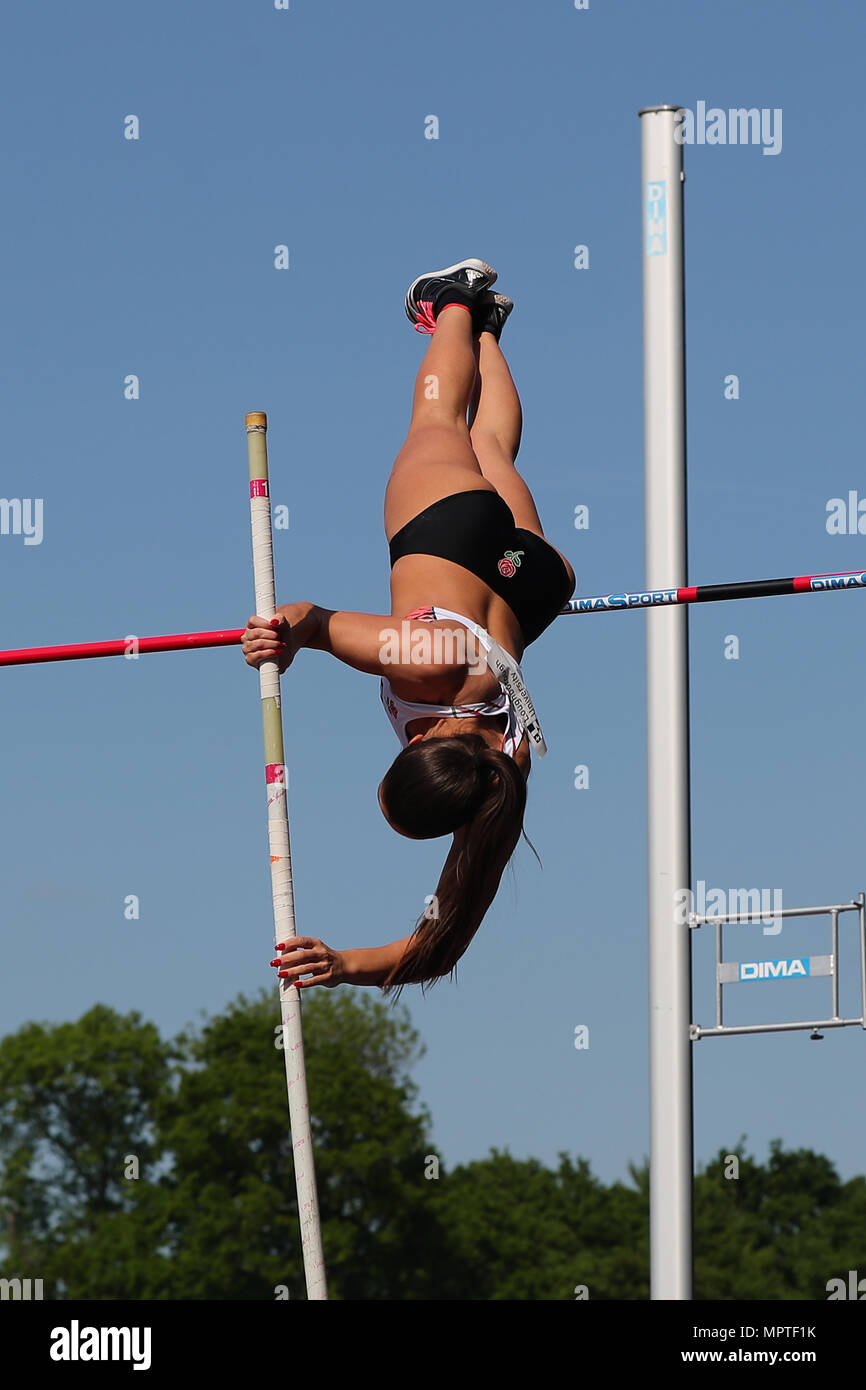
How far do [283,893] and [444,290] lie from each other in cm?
242

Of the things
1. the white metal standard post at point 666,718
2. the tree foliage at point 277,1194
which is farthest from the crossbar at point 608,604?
Result: the tree foliage at point 277,1194

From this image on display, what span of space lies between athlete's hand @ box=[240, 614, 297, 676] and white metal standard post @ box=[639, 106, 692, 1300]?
2773 millimetres

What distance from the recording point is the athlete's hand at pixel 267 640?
20.1 feet

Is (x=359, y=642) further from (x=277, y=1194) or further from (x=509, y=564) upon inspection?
(x=277, y=1194)

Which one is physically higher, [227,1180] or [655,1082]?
[655,1082]

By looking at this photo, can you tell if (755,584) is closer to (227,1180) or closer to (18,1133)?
(227,1180)

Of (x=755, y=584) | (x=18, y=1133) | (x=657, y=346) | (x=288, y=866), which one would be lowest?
(x=18, y=1133)

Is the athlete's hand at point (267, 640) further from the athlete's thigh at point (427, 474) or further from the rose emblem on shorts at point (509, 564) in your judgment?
the rose emblem on shorts at point (509, 564)

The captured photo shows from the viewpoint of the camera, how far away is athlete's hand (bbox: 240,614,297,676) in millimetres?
6121

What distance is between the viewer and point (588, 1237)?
41.8 metres

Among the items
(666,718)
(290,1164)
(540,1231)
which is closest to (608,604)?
(666,718)
